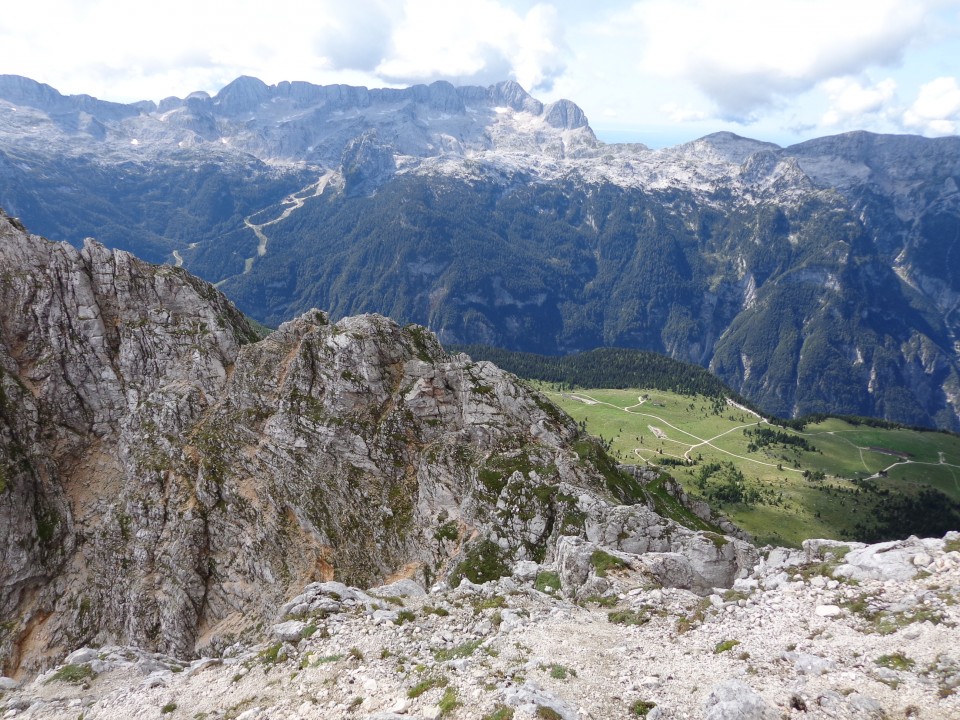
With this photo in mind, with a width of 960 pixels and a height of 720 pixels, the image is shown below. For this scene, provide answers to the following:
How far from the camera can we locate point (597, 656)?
23578mm

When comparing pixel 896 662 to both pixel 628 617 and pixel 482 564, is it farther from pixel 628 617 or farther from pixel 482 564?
pixel 482 564

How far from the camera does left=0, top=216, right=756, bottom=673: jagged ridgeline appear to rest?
5050cm

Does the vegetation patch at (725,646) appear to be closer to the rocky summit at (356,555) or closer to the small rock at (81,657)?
the rocky summit at (356,555)

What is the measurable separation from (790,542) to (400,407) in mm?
148287

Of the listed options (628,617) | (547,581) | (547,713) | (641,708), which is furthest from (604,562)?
(547,713)

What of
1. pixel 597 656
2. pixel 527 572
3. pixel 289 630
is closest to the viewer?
pixel 597 656

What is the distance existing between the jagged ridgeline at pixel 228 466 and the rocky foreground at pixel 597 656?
12167 mm

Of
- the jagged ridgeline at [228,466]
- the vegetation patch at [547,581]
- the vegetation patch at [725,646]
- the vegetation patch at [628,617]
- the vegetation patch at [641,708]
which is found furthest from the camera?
the jagged ridgeline at [228,466]

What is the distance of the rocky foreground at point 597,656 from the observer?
18.9 m

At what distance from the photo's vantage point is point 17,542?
53.7m

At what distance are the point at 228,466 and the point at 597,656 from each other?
4869cm

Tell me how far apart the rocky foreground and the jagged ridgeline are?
1217 cm

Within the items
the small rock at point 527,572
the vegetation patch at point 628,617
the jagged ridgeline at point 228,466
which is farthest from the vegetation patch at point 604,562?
the jagged ridgeline at point 228,466

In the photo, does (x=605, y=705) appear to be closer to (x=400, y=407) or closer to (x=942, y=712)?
(x=942, y=712)
